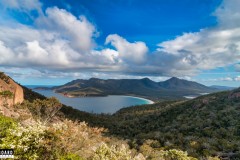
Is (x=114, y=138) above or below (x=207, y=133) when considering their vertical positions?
below

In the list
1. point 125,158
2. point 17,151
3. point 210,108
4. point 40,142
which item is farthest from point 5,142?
point 210,108

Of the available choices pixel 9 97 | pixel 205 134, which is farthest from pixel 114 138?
pixel 9 97

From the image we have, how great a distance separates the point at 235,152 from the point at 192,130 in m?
25.4

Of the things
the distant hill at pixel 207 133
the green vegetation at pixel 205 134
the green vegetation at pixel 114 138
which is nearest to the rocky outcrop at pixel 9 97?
the green vegetation at pixel 114 138

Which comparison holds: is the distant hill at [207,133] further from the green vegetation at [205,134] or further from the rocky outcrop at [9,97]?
the rocky outcrop at [9,97]

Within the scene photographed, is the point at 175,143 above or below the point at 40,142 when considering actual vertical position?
below

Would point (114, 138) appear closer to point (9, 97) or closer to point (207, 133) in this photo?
point (207, 133)

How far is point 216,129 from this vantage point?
63.9m

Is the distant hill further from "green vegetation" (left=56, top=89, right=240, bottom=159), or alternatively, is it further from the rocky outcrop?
the rocky outcrop

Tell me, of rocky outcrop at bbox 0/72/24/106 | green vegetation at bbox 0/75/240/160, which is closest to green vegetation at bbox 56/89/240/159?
green vegetation at bbox 0/75/240/160

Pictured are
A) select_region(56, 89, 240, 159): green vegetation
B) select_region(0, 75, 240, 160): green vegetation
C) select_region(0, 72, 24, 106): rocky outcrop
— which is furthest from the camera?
select_region(0, 72, 24, 106): rocky outcrop

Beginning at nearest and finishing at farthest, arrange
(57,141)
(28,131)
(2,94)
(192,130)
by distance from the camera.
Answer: (28,131)
(57,141)
(2,94)
(192,130)

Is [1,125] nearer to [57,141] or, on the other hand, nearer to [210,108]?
[57,141]

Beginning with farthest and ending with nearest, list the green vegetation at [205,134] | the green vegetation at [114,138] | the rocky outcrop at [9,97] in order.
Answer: the rocky outcrop at [9,97] → the green vegetation at [205,134] → the green vegetation at [114,138]
